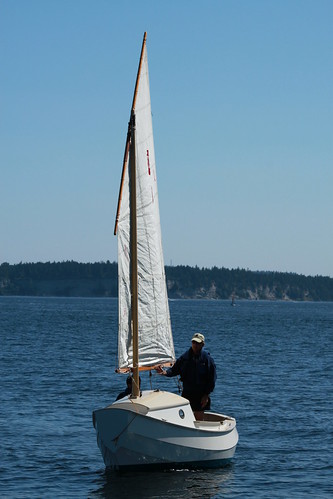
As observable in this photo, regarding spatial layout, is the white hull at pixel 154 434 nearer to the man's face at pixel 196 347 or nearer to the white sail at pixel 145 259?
the white sail at pixel 145 259

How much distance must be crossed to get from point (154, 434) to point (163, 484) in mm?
A: 1456

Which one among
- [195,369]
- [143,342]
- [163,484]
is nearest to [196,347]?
[195,369]

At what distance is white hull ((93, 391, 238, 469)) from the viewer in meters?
19.5

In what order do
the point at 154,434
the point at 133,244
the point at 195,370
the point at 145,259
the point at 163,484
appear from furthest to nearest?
1. the point at 195,370
2. the point at 145,259
3. the point at 133,244
4. the point at 163,484
5. the point at 154,434

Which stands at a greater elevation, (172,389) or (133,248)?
(133,248)

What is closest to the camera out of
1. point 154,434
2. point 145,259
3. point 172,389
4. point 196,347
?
point 154,434

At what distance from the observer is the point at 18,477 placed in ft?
70.6

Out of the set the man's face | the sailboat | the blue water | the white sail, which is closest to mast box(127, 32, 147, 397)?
the sailboat

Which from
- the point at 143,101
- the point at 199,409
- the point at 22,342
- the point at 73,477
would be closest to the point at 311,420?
the point at 199,409

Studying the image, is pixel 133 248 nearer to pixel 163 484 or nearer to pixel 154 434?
pixel 154 434

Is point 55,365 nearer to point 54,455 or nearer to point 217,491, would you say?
point 54,455

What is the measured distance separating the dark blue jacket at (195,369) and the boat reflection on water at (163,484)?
2.15m

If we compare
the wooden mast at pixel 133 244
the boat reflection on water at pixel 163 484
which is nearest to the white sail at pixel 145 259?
the wooden mast at pixel 133 244

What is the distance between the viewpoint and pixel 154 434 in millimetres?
19719
